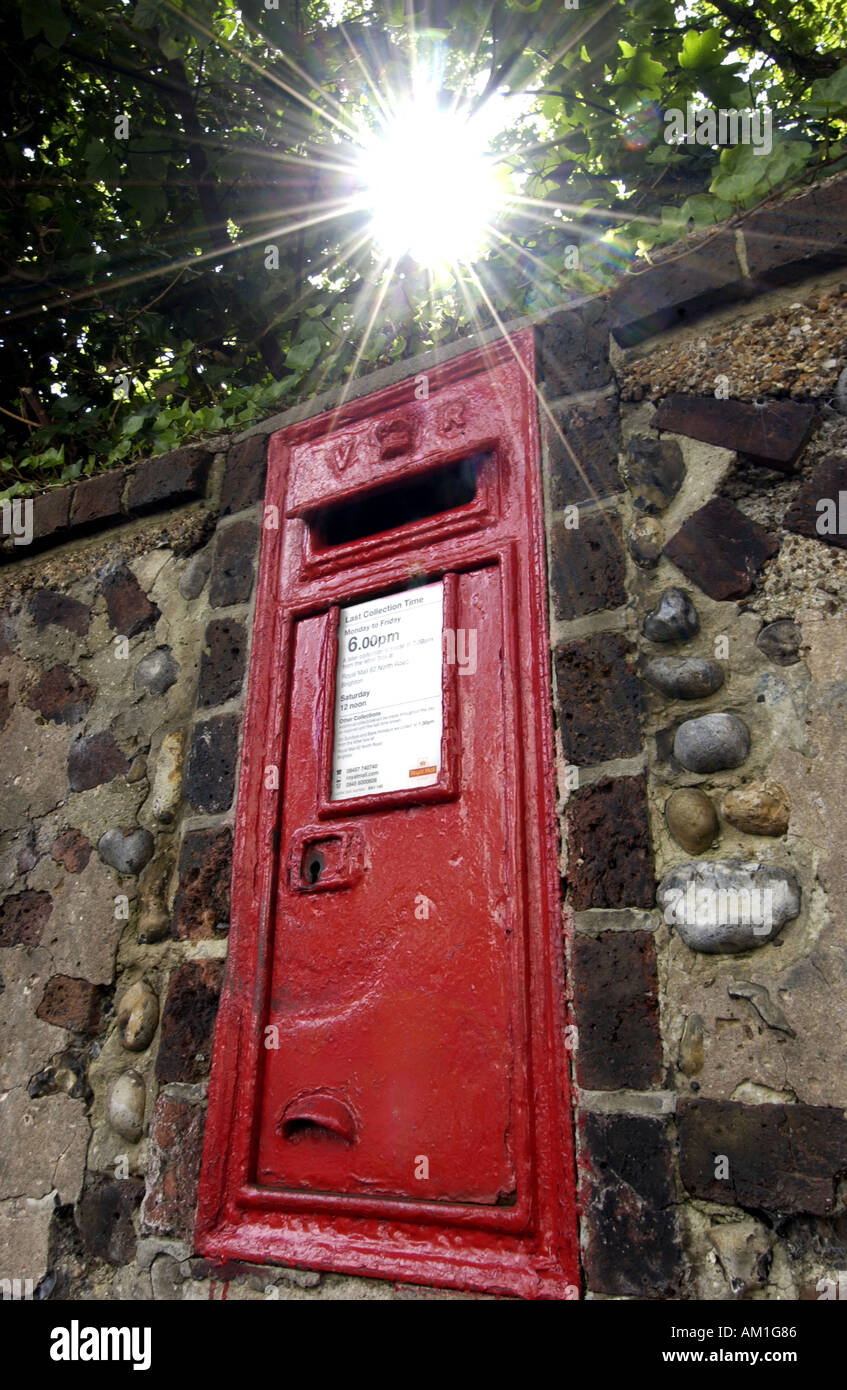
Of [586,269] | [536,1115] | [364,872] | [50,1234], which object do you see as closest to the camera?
[536,1115]

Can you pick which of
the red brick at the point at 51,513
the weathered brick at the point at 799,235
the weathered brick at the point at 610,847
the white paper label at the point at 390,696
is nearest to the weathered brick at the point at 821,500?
the weathered brick at the point at 799,235

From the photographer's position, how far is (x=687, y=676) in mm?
1521

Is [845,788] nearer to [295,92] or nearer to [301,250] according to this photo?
[301,250]

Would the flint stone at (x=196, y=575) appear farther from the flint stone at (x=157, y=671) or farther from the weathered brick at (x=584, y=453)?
the weathered brick at (x=584, y=453)

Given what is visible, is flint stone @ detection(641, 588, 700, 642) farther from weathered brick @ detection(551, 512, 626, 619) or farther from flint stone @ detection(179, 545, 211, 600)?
flint stone @ detection(179, 545, 211, 600)

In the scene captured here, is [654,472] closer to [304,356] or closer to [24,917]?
[304,356]

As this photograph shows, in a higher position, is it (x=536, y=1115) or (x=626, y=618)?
(x=626, y=618)

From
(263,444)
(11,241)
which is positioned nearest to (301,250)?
(11,241)

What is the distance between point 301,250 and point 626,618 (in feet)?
7.47

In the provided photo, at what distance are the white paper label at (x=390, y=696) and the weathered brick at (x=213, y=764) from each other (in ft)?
1.02

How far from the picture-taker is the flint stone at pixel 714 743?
4.75 feet

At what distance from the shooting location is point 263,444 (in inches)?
94.8
